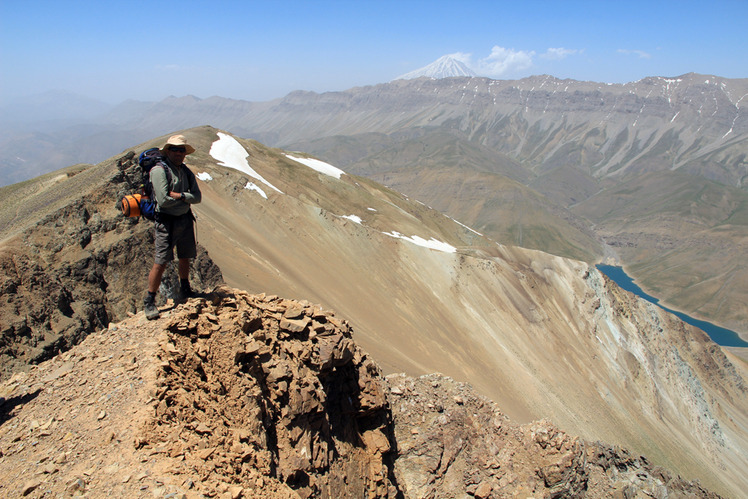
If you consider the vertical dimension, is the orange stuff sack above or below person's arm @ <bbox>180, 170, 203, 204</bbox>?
below

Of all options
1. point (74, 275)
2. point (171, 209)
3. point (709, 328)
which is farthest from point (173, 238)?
point (709, 328)

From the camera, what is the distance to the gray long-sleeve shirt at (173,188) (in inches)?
317

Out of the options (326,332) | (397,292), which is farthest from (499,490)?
(397,292)

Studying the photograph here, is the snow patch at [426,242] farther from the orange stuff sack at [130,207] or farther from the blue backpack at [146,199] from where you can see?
the orange stuff sack at [130,207]

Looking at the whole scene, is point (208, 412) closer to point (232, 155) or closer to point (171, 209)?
point (171, 209)

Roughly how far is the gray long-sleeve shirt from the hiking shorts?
0.26m

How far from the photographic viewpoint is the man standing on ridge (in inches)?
317

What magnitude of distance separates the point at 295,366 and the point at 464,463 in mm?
9647

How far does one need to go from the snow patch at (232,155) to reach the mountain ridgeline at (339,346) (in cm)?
25

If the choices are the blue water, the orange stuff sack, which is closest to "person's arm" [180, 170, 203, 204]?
the orange stuff sack

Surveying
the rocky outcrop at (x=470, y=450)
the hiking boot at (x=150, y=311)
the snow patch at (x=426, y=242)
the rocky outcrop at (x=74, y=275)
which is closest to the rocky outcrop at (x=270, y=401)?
the hiking boot at (x=150, y=311)

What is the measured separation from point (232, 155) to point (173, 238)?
134 ft

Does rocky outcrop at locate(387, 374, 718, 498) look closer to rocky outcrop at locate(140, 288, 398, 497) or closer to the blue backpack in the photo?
rocky outcrop at locate(140, 288, 398, 497)

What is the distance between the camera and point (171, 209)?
829 centimetres
